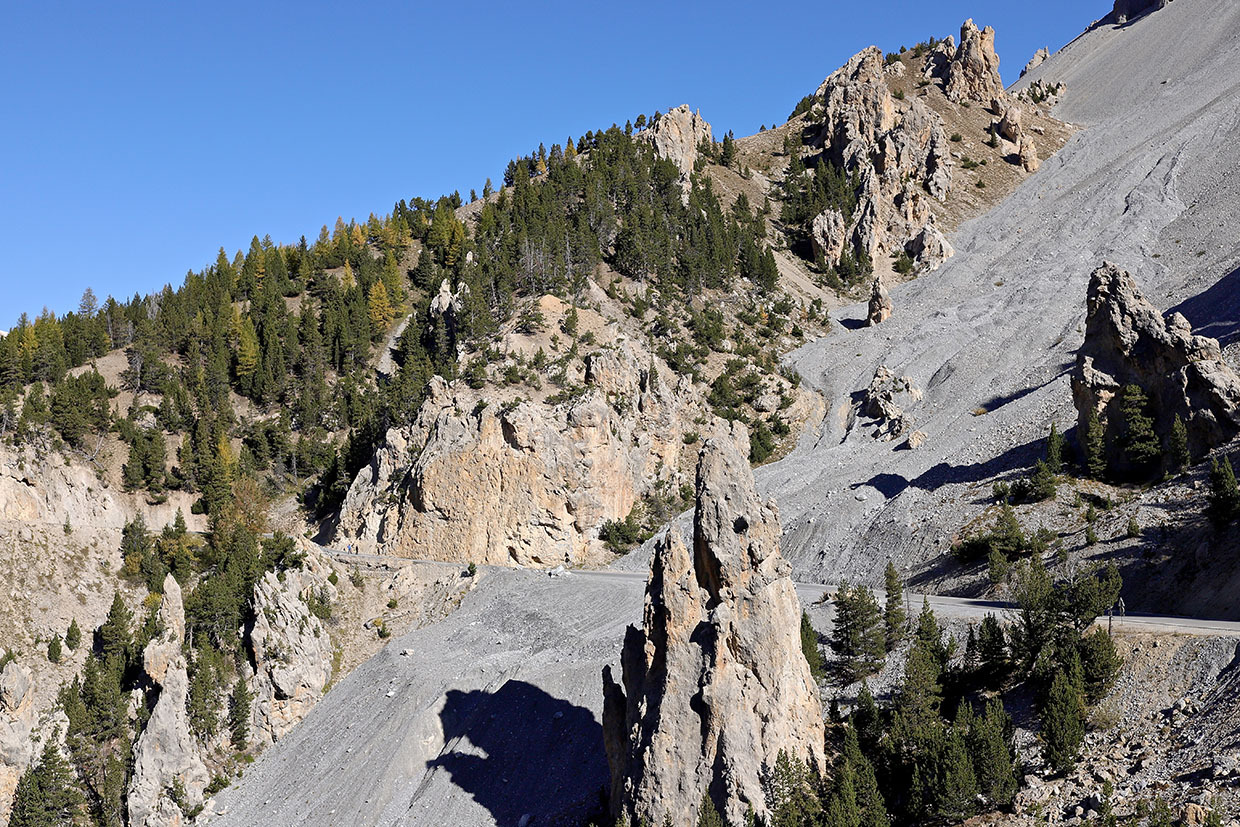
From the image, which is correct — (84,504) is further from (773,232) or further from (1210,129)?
(1210,129)

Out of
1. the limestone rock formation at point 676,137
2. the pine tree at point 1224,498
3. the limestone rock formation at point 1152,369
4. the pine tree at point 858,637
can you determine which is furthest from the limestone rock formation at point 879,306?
the pine tree at point 858,637

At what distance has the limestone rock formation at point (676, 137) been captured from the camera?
4685 inches

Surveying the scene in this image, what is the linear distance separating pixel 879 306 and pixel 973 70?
70.5 meters

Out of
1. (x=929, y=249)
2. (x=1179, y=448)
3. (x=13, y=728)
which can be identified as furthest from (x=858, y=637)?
(x=929, y=249)

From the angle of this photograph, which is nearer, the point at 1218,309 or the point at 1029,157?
the point at 1218,309

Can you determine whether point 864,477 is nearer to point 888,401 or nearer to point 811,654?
point 888,401

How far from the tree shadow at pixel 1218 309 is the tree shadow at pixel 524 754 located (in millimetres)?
46916

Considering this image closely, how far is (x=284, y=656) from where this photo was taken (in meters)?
47.0

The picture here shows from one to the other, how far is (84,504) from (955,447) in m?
59.8

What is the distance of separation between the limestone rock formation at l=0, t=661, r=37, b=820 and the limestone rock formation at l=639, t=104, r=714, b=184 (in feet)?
293

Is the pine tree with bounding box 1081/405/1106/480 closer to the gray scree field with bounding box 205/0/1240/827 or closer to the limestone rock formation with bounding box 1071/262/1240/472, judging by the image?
the limestone rock formation with bounding box 1071/262/1240/472

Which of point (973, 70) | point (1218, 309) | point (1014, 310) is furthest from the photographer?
point (973, 70)

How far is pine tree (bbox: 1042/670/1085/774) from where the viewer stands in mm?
24906

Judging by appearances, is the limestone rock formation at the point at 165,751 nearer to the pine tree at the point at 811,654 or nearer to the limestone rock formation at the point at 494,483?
the limestone rock formation at the point at 494,483
